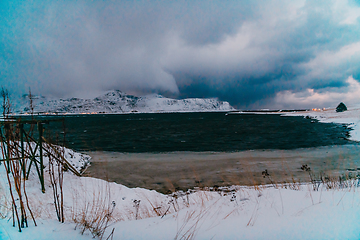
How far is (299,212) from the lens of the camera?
357cm

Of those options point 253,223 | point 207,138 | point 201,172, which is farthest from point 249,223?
point 207,138

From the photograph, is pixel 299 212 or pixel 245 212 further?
pixel 245 212

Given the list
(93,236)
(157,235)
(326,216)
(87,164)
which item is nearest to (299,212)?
(326,216)

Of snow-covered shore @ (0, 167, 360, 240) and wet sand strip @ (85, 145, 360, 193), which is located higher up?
snow-covered shore @ (0, 167, 360, 240)

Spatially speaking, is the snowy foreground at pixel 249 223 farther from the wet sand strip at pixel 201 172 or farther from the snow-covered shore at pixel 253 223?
the wet sand strip at pixel 201 172

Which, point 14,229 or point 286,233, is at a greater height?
point 14,229

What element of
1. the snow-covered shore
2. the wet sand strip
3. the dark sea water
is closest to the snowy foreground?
the snow-covered shore

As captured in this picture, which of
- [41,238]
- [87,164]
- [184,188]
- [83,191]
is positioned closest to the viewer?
[41,238]

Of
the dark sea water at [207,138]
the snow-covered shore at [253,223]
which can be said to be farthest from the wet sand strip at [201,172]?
the snow-covered shore at [253,223]

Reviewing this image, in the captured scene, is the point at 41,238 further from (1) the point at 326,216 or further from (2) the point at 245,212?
(1) the point at 326,216

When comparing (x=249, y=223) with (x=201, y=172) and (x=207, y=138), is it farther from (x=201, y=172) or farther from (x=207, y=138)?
(x=207, y=138)

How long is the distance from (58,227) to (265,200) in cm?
443

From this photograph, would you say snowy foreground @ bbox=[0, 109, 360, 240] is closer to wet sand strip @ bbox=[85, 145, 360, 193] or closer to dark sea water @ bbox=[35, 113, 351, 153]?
wet sand strip @ bbox=[85, 145, 360, 193]

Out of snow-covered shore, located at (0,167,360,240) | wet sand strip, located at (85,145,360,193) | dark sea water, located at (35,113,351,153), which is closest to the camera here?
snow-covered shore, located at (0,167,360,240)
